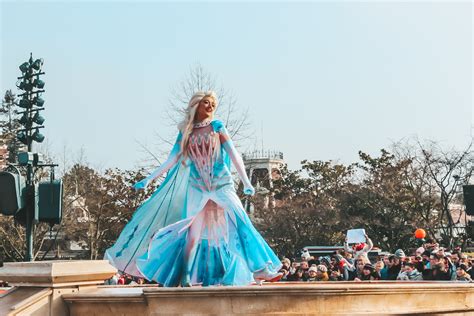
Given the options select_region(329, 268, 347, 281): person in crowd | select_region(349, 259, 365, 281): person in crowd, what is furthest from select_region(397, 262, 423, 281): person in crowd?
select_region(329, 268, 347, 281): person in crowd

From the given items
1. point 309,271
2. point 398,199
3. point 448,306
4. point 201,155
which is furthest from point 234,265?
point 398,199

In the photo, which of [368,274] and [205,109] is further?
[368,274]

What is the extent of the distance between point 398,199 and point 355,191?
3208 millimetres

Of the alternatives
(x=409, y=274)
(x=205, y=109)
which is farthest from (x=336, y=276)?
(x=205, y=109)

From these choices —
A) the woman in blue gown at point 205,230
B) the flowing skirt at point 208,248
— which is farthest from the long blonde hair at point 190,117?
the flowing skirt at point 208,248

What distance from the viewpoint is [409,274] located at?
13766 mm

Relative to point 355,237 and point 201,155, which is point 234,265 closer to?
point 201,155

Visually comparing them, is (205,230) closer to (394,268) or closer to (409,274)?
(409,274)

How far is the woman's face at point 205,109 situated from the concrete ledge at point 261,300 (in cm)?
320

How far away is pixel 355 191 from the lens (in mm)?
48312

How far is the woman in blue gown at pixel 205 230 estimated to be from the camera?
9609 millimetres

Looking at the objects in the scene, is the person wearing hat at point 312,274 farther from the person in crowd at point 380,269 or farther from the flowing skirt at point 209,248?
the flowing skirt at point 209,248

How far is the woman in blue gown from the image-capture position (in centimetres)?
961

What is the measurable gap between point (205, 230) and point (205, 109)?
1.46 meters
